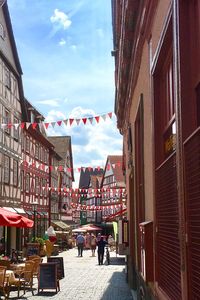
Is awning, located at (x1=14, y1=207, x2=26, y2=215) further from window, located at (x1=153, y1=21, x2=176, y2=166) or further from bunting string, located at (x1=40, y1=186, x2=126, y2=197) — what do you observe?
window, located at (x1=153, y1=21, x2=176, y2=166)

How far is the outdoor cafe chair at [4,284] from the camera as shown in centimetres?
1240

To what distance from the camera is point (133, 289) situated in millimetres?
13516

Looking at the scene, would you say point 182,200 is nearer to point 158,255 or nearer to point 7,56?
point 158,255

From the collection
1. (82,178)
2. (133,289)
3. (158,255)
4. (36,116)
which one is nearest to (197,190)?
(158,255)

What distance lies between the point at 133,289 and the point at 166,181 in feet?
31.8

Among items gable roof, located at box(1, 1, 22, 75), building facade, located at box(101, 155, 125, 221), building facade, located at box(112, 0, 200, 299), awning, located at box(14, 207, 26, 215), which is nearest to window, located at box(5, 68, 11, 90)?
gable roof, located at box(1, 1, 22, 75)

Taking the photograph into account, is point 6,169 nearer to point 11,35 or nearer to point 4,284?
point 11,35

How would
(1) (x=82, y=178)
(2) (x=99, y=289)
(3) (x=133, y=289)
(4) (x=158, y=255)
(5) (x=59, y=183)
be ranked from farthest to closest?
(1) (x=82, y=178)
(5) (x=59, y=183)
(2) (x=99, y=289)
(3) (x=133, y=289)
(4) (x=158, y=255)

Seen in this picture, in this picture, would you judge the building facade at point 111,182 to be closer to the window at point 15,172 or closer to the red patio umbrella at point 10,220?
the window at point 15,172

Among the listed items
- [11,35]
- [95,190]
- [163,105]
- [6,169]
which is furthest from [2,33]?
[95,190]

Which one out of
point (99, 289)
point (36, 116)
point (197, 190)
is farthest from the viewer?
point (36, 116)

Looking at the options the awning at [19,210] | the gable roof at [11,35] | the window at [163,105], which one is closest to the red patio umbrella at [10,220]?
Answer: the window at [163,105]

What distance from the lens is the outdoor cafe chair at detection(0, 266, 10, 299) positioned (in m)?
12.4

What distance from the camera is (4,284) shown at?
42.5 feet
